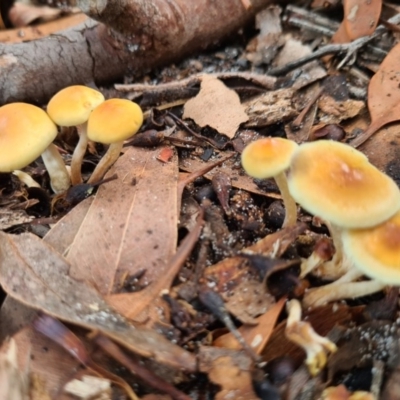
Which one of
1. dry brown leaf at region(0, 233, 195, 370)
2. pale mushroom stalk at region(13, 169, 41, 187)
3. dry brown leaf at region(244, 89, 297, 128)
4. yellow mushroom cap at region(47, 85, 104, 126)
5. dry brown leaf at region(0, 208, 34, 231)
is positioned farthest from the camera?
dry brown leaf at region(244, 89, 297, 128)

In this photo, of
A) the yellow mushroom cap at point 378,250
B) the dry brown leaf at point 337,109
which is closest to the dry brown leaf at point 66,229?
the yellow mushroom cap at point 378,250

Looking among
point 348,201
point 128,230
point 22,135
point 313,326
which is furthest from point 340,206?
point 22,135

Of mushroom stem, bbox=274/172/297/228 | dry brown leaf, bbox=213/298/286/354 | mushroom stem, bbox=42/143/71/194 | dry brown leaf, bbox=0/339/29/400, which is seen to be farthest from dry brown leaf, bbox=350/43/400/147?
dry brown leaf, bbox=0/339/29/400

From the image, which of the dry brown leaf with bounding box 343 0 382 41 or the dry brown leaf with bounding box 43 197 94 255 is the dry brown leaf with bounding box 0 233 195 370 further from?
the dry brown leaf with bounding box 343 0 382 41

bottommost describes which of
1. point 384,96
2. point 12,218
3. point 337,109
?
point 12,218

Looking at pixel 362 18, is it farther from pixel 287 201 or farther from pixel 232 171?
pixel 287 201

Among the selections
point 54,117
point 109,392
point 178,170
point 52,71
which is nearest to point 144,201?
point 178,170
